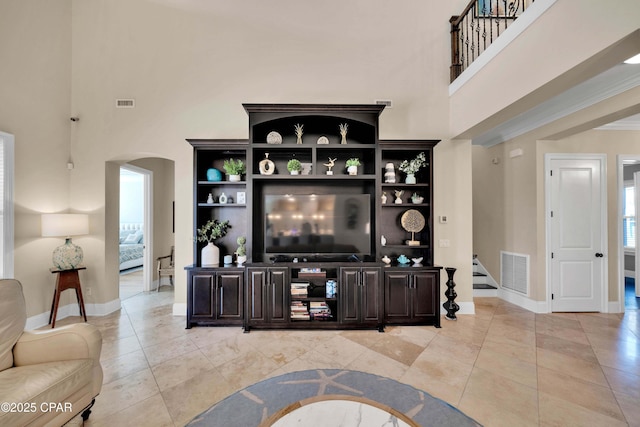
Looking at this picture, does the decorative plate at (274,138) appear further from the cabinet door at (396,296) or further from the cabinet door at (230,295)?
the cabinet door at (396,296)

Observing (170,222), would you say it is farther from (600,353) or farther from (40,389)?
(600,353)

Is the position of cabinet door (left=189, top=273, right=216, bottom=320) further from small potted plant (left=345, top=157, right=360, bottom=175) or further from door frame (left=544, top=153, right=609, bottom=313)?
door frame (left=544, top=153, right=609, bottom=313)

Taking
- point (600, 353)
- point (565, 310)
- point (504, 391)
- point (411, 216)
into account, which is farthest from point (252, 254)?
point (565, 310)

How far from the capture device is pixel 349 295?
3.27 metres

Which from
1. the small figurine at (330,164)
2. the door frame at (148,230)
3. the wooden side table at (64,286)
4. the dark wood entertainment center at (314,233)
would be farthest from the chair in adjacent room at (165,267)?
the small figurine at (330,164)

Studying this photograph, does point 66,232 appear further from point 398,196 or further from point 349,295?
point 398,196

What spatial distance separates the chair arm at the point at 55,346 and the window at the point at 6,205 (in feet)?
7.50

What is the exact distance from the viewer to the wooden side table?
3.30 m

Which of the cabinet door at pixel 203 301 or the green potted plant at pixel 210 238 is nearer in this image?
the cabinet door at pixel 203 301

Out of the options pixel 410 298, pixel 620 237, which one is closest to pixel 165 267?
pixel 410 298

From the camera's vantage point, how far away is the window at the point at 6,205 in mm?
3062

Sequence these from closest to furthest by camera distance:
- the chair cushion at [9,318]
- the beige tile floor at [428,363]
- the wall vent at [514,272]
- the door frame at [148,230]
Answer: the chair cushion at [9,318] → the beige tile floor at [428,363] → the wall vent at [514,272] → the door frame at [148,230]

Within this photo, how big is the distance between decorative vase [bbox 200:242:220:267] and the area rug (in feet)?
6.10

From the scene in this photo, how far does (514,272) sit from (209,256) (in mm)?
5220
